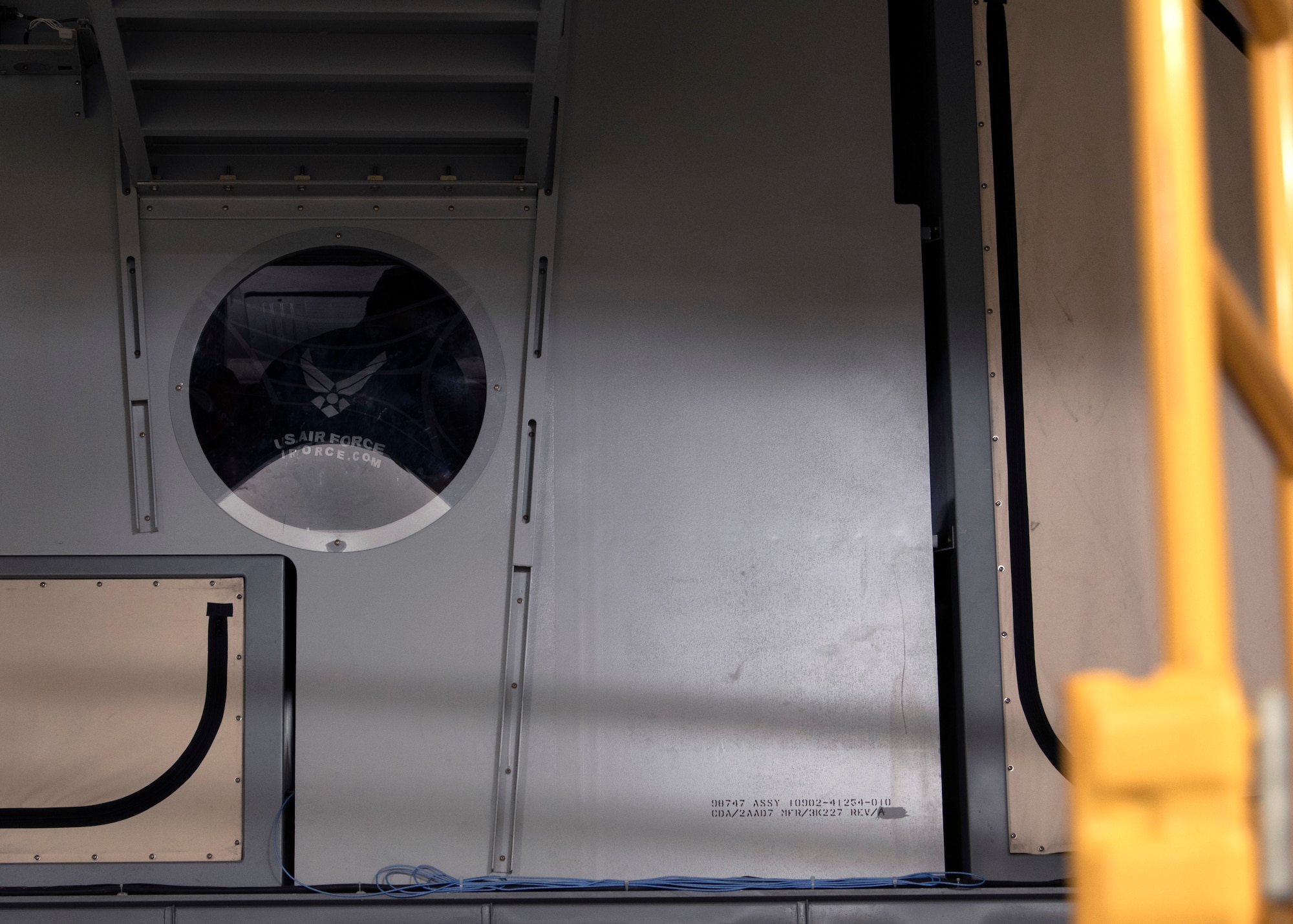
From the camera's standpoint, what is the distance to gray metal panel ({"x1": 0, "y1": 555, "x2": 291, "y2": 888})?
7.64 feet

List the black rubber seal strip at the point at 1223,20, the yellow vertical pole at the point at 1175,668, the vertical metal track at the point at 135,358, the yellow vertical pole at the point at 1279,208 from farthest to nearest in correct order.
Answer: the black rubber seal strip at the point at 1223,20
the vertical metal track at the point at 135,358
the yellow vertical pole at the point at 1279,208
the yellow vertical pole at the point at 1175,668

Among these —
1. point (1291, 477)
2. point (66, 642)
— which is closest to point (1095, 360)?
point (1291, 477)

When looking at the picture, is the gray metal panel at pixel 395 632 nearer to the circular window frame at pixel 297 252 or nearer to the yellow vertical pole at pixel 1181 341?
the circular window frame at pixel 297 252

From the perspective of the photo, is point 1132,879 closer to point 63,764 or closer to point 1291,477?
point 1291,477

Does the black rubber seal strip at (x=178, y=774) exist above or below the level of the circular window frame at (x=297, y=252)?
below

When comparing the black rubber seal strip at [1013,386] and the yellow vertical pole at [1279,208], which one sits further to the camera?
the black rubber seal strip at [1013,386]

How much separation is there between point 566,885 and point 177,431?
145 cm

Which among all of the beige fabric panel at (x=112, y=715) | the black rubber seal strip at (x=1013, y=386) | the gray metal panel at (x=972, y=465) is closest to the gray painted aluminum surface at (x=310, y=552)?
the beige fabric panel at (x=112, y=715)

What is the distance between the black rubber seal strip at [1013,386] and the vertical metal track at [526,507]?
113 centimetres

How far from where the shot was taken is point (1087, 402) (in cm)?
253

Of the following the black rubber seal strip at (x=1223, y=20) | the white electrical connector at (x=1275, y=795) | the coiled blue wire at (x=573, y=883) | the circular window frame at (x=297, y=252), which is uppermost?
the black rubber seal strip at (x=1223, y=20)

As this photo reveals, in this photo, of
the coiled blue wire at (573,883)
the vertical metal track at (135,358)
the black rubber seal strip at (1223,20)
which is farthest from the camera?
the black rubber seal strip at (1223,20)

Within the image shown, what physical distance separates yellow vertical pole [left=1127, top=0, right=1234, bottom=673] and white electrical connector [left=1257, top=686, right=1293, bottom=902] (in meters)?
0.03

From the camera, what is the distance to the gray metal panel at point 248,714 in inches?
91.7
